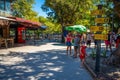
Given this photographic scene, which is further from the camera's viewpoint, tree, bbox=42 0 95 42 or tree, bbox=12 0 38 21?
tree, bbox=12 0 38 21

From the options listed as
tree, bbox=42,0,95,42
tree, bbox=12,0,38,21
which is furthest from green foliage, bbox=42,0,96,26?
tree, bbox=12,0,38,21

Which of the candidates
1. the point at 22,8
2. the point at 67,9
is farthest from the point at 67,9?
the point at 22,8

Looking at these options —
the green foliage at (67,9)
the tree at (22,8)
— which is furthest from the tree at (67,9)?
the tree at (22,8)

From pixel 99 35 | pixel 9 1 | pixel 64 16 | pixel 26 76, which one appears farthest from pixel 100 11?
pixel 64 16

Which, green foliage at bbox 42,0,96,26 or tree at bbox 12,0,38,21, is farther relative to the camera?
tree at bbox 12,0,38,21

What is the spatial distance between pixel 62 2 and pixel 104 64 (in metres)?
26.0

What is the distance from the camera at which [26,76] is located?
9.52 m

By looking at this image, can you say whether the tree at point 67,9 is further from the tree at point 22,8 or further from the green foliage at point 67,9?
the tree at point 22,8

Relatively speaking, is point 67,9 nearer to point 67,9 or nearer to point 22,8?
point 67,9

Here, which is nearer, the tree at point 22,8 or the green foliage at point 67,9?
the green foliage at point 67,9

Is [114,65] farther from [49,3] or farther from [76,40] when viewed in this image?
[49,3]

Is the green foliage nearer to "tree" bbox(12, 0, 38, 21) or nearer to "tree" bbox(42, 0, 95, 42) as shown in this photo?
"tree" bbox(42, 0, 95, 42)

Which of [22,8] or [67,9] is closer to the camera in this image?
[67,9]

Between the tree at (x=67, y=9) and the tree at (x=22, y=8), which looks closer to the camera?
the tree at (x=67, y=9)
